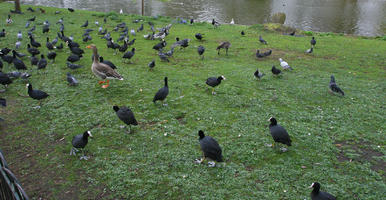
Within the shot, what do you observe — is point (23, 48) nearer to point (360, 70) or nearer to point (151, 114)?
point (151, 114)

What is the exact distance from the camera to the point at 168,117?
821 cm

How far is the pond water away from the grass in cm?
2217

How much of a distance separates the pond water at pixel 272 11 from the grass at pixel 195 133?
22167mm

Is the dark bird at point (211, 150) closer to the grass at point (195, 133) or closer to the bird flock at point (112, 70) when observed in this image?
the bird flock at point (112, 70)

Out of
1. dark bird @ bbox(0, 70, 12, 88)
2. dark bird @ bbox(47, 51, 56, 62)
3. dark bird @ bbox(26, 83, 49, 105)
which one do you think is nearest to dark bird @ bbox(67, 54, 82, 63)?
dark bird @ bbox(47, 51, 56, 62)

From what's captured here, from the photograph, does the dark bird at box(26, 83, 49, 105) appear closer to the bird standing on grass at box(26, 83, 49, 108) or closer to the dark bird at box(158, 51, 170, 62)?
the bird standing on grass at box(26, 83, 49, 108)

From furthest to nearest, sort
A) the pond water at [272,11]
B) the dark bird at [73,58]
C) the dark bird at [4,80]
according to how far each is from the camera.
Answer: the pond water at [272,11] < the dark bird at [73,58] < the dark bird at [4,80]

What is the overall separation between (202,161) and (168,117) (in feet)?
7.84

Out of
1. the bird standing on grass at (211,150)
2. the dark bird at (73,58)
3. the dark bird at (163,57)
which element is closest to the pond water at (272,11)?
the dark bird at (163,57)

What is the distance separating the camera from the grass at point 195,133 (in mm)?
5527

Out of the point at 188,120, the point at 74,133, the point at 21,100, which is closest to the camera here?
the point at 74,133

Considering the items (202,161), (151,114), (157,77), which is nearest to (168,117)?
(151,114)

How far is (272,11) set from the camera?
4172cm

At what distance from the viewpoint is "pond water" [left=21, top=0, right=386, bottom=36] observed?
109ft
